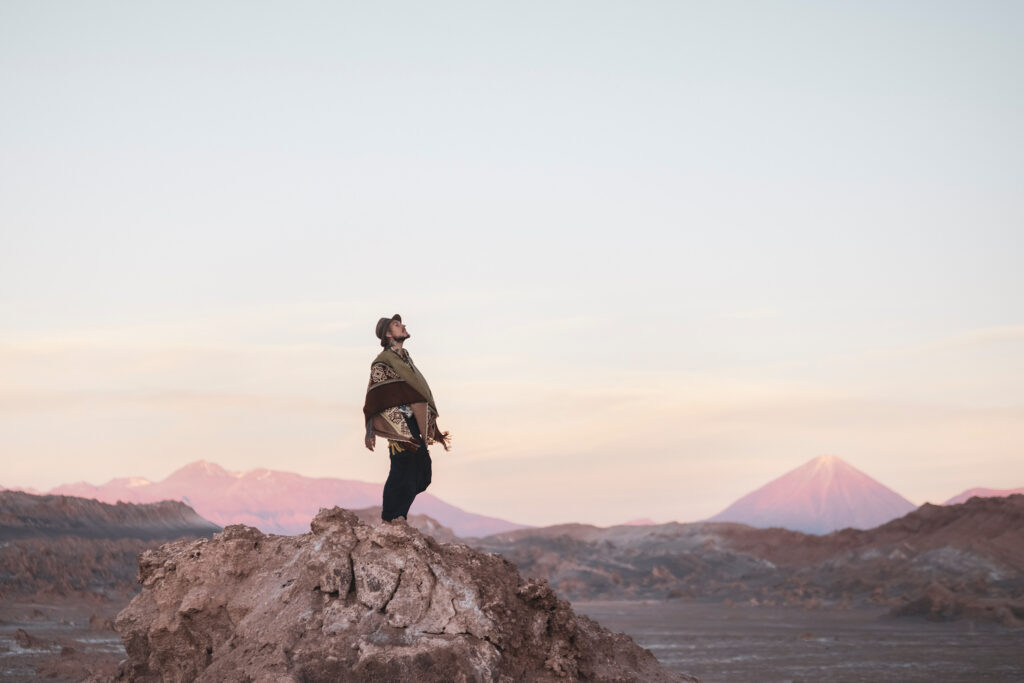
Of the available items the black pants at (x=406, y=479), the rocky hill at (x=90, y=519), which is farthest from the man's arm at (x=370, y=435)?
the rocky hill at (x=90, y=519)

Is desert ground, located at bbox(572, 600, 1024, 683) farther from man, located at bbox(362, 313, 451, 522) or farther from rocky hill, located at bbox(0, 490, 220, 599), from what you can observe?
rocky hill, located at bbox(0, 490, 220, 599)

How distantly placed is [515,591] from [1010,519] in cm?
2818

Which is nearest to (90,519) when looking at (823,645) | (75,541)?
(75,541)

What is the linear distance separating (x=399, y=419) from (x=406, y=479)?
433 mm

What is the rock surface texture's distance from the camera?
18.5 feet

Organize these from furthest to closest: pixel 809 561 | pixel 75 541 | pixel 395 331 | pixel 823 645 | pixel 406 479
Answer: pixel 809 561 → pixel 75 541 → pixel 823 645 → pixel 395 331 → pixel 406 479

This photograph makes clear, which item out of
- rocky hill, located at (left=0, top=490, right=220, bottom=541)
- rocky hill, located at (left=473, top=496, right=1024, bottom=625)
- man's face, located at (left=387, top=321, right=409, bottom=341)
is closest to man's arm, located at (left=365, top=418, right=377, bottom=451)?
man's face, located at (left=387, top=321, right=409, bottom=341)

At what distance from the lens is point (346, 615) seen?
5844mm

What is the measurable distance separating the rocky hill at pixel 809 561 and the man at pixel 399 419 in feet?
54.1

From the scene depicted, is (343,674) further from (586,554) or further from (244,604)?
(586,554)

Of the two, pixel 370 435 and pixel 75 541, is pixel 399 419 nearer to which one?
pixel 370 435

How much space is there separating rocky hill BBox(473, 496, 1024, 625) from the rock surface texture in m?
16.7

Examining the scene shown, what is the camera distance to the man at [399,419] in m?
7.30

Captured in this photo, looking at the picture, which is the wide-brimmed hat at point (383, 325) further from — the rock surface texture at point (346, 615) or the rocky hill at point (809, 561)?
the rocky hill at point (809, 561)
